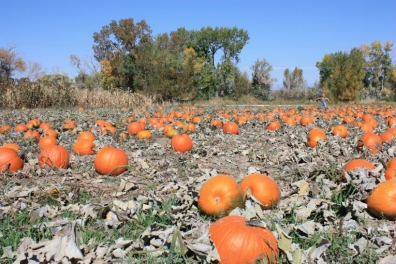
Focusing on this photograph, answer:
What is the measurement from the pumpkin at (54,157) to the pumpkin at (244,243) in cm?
362

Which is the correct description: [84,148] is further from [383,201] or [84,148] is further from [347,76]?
[347,76]

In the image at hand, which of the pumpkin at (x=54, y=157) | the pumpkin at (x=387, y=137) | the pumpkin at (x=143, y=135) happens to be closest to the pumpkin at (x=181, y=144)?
the pumpkin at (x=143, y=135)

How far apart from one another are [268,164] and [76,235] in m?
3.72

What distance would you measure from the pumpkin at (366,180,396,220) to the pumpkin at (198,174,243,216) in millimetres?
1197

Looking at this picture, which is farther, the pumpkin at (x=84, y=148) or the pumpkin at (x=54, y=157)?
the pumpkin at (x=84, y=148)

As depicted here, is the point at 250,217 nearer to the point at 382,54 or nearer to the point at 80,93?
the point at 80,93

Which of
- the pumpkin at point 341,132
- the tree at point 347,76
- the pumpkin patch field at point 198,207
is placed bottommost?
the pumpkin patch field at point 198,207

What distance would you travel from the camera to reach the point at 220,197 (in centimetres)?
356

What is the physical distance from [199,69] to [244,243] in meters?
55.3

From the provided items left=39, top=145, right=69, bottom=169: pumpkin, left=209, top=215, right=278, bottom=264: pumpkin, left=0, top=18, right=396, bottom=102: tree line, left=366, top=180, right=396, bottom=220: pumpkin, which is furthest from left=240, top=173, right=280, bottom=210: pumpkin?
left=0, top=18, right=396, bottom=102: tree line

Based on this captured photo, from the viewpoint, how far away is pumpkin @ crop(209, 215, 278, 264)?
255 centimetres

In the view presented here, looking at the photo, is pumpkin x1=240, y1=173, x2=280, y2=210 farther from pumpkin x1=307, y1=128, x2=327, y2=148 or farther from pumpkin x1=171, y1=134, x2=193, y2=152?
pumpkin x1=307, y1=128, x2=327, y2=148

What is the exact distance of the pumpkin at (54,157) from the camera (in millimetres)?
5590

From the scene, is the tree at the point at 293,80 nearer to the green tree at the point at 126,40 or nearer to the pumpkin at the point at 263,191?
the green tree at the point at 126,40
